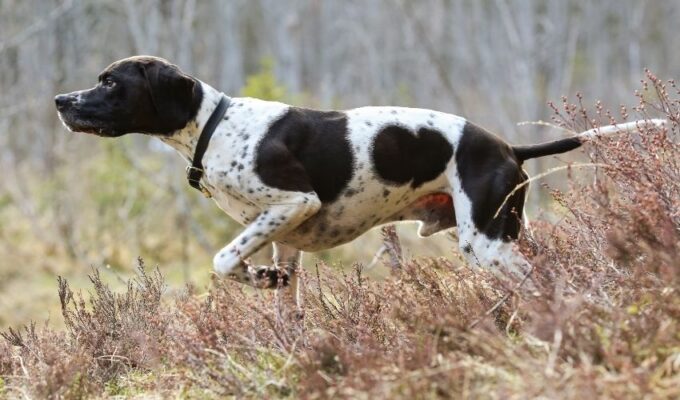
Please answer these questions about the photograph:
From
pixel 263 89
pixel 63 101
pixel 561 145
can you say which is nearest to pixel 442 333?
pixel 561 145

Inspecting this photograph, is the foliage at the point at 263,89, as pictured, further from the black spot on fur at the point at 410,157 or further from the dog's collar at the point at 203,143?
the black spot on fur at the point at 410,157

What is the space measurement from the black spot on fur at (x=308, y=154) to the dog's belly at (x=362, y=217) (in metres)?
0.12

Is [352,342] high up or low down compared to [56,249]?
up

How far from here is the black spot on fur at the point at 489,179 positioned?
16.0 feet

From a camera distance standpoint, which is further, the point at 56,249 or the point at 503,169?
the point at 56,249

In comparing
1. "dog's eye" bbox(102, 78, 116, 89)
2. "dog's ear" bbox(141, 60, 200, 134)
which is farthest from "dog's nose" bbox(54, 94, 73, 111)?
"dog's ear" bbox(141, 60, 200, 134)

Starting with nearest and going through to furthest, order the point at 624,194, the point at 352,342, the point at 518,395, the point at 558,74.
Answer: the point at 518,395
the point at 352,342
the point at 624,194
the point at 558,74

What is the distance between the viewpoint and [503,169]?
4.93 m

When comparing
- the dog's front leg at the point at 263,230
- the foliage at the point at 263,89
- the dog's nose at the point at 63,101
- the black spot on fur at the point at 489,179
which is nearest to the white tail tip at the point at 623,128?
the black spot on fur at the point at 489,179

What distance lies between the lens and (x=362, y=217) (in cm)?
512

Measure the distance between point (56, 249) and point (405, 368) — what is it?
11.7 m

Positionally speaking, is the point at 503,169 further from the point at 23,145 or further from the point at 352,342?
the point at 23,145

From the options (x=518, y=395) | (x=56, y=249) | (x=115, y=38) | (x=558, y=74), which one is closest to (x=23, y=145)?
(x=115, y=38)

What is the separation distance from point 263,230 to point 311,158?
0.46 m
